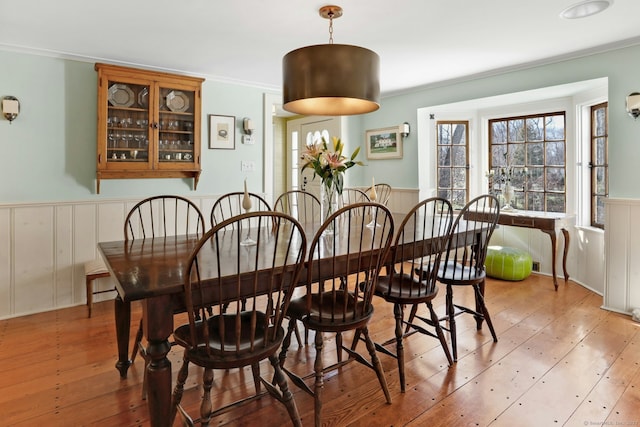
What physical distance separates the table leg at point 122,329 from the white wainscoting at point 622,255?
361 centimetres

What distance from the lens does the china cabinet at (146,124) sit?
3.49 metres

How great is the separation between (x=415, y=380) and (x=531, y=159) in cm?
345

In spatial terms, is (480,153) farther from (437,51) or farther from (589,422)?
(589,422)

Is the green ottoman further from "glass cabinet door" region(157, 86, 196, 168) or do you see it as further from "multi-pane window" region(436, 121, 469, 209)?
"glass cabinet door" region(157, 86, 196, 168)

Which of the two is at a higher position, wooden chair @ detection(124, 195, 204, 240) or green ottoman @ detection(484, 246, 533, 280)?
wooden chair @ detection(124, 195, 204, 240)

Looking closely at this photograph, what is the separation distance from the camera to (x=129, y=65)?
3.67 metres

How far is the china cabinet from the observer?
3.49 metres

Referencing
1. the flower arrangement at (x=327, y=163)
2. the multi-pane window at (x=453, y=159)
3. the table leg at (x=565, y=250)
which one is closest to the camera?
the flower arrangement at (x=327, y=163)

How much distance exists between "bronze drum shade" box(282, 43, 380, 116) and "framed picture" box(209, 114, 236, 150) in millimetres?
2312

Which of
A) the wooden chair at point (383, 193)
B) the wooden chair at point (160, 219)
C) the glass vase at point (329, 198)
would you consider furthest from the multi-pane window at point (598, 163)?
the wooden chair at point (160, 219)

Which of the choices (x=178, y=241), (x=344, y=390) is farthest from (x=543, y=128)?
(x=178, y=241)

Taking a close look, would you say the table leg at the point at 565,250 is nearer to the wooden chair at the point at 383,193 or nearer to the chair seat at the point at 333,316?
the wooden chair at the point at 383,193

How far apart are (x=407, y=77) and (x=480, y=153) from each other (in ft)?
4.82

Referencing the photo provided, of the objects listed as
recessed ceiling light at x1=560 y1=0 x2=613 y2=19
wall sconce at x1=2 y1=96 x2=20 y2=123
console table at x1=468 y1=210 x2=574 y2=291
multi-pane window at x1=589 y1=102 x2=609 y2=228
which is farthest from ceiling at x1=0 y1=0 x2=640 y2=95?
console table at x1=468 y1=210 x2=574 y2=291
